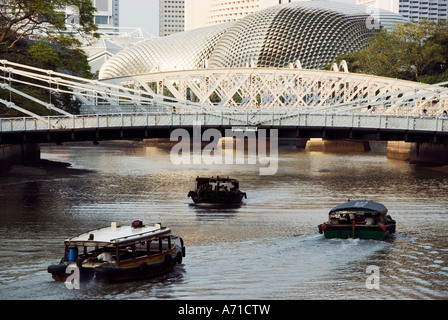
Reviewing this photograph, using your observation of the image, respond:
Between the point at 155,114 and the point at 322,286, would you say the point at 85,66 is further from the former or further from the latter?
the point at 322,286

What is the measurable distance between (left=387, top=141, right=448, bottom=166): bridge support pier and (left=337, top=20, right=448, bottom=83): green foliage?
22.0m

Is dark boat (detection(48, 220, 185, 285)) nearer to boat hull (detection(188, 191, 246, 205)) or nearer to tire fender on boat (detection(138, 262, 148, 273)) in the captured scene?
tire fender on boat (detection(138, 262, 148, 273))

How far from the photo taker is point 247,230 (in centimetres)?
4950

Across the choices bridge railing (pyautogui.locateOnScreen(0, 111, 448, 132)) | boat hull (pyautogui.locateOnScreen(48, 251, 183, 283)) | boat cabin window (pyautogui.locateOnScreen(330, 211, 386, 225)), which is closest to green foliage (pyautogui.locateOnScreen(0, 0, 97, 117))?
bridge railing (pyautogui.locateOnScreen(0, 111, 448, 132))

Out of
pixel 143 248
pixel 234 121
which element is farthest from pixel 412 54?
pixel 143 248

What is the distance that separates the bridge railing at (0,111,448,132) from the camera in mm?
70250

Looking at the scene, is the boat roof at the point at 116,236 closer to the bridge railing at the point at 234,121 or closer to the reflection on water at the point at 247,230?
the reflection on water at the point at 247,230

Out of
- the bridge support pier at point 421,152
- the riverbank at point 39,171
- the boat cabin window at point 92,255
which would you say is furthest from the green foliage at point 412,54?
the boat cabin window at point 92,255

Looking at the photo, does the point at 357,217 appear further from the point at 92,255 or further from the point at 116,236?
the point at 92,255

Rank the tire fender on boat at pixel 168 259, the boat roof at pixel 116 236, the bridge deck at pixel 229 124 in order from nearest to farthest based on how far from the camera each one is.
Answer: the boat roof at pixel 116 236 → the tire fender on boat at pixel 168 259 → the bridge deck at pixel 229 124

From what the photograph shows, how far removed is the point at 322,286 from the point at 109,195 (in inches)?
1315

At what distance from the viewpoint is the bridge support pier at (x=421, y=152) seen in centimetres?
9275

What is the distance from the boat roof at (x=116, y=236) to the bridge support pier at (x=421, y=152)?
2341 inches

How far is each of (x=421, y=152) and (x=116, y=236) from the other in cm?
6918
